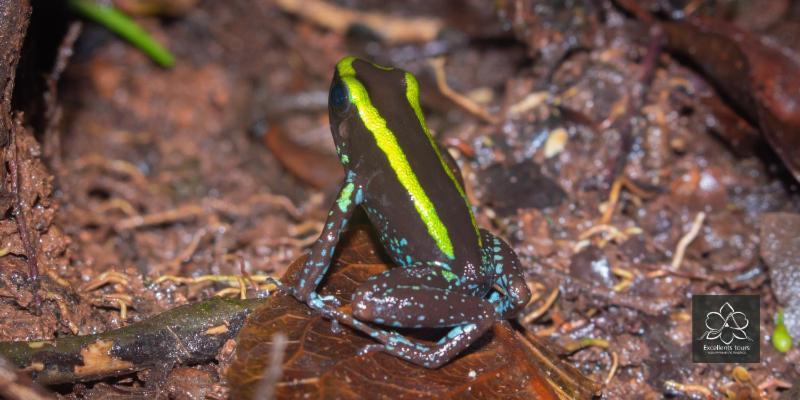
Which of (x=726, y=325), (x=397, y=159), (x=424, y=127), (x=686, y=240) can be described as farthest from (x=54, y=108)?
(x=726, y=325)

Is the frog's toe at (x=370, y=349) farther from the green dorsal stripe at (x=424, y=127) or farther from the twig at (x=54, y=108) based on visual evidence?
the twig at (x=54, y=108)

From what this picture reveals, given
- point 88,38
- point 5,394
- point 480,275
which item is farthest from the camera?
point 88,38

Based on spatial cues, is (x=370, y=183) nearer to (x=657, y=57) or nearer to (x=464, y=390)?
(x=464, y=390)

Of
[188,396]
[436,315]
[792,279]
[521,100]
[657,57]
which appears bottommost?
[188,396]

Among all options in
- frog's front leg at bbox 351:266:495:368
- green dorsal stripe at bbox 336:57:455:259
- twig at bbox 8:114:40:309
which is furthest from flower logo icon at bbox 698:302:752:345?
twig at bbox 8:114:40:309

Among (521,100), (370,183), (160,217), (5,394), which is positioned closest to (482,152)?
(521,100)

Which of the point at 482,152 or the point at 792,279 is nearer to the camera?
the point at 792,279

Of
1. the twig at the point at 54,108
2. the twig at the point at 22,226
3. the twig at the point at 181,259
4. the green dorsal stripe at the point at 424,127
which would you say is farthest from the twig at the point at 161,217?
the green dorsal stripe at the point at 424,127
